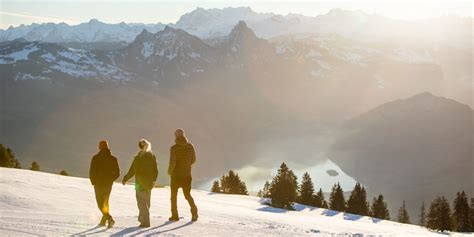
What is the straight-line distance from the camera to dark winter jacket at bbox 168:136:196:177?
50.0ft

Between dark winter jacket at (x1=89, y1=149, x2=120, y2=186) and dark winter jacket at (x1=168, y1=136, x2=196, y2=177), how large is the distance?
71.8 inches


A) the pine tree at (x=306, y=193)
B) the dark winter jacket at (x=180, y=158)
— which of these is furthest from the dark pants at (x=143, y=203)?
the pine tree at (x=306, y=193)

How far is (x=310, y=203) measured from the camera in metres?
77.8

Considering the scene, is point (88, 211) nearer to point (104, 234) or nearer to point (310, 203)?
point (104, 234)

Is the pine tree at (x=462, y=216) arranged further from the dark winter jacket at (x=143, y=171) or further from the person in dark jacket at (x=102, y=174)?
the person in dark jacket at (x=102, y=174)

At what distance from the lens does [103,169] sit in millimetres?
14547

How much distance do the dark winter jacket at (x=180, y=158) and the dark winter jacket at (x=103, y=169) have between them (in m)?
1.82

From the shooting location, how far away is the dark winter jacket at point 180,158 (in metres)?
15.2

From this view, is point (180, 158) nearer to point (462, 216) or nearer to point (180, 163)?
point (180, 163)

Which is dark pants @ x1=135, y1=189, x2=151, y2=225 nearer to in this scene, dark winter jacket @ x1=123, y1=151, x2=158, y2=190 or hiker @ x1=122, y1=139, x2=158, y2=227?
hiker @ x1=122, y1=139, x2=158, y2=227

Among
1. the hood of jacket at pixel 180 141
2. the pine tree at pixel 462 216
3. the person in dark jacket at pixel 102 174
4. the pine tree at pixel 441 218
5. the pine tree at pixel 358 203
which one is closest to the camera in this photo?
the person in dark jacket at pixel 102 174

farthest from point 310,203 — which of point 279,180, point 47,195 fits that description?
point 47,195


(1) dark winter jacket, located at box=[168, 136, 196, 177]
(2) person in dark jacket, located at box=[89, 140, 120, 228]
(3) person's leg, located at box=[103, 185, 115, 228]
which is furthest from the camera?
(1) dark winter jacket, located at box=[168, 136, 196, 177]

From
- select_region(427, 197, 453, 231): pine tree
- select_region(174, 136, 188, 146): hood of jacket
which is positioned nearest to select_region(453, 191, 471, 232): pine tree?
select_region(427, 197, 453, 231): pine tree
